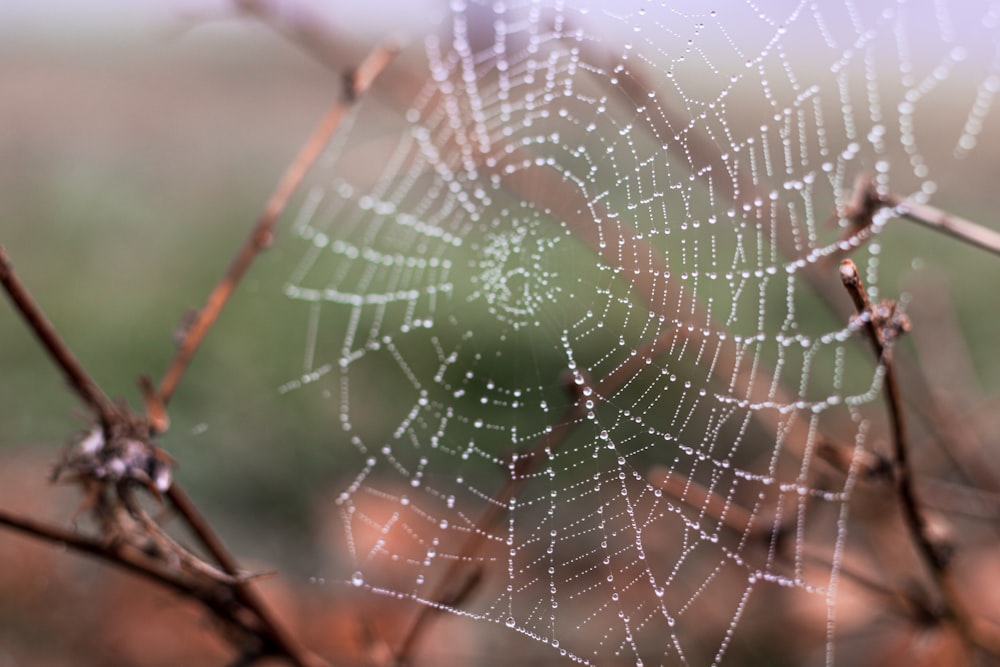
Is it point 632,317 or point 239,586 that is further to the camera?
point 632,317

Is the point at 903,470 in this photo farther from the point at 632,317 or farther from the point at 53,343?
the point at 53,343

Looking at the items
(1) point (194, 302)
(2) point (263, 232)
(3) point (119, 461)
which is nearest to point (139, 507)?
(3) point (119, 461)

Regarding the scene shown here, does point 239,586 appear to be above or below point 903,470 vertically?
below

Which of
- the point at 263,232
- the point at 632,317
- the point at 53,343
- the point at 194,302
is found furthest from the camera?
the point at 194,302

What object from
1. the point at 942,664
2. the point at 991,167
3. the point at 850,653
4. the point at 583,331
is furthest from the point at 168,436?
the point at 991,167

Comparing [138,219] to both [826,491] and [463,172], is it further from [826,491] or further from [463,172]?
[826,491]

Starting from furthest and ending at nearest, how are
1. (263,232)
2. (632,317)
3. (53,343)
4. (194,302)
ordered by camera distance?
(194,302) < (632,317) < (263,232) < (53,343)

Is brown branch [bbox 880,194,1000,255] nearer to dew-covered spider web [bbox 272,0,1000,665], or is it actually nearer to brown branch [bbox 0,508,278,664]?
dew-covered spider web [bbox 272,0,1000,665]

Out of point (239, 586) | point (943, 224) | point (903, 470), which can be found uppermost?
point (943, 224)
